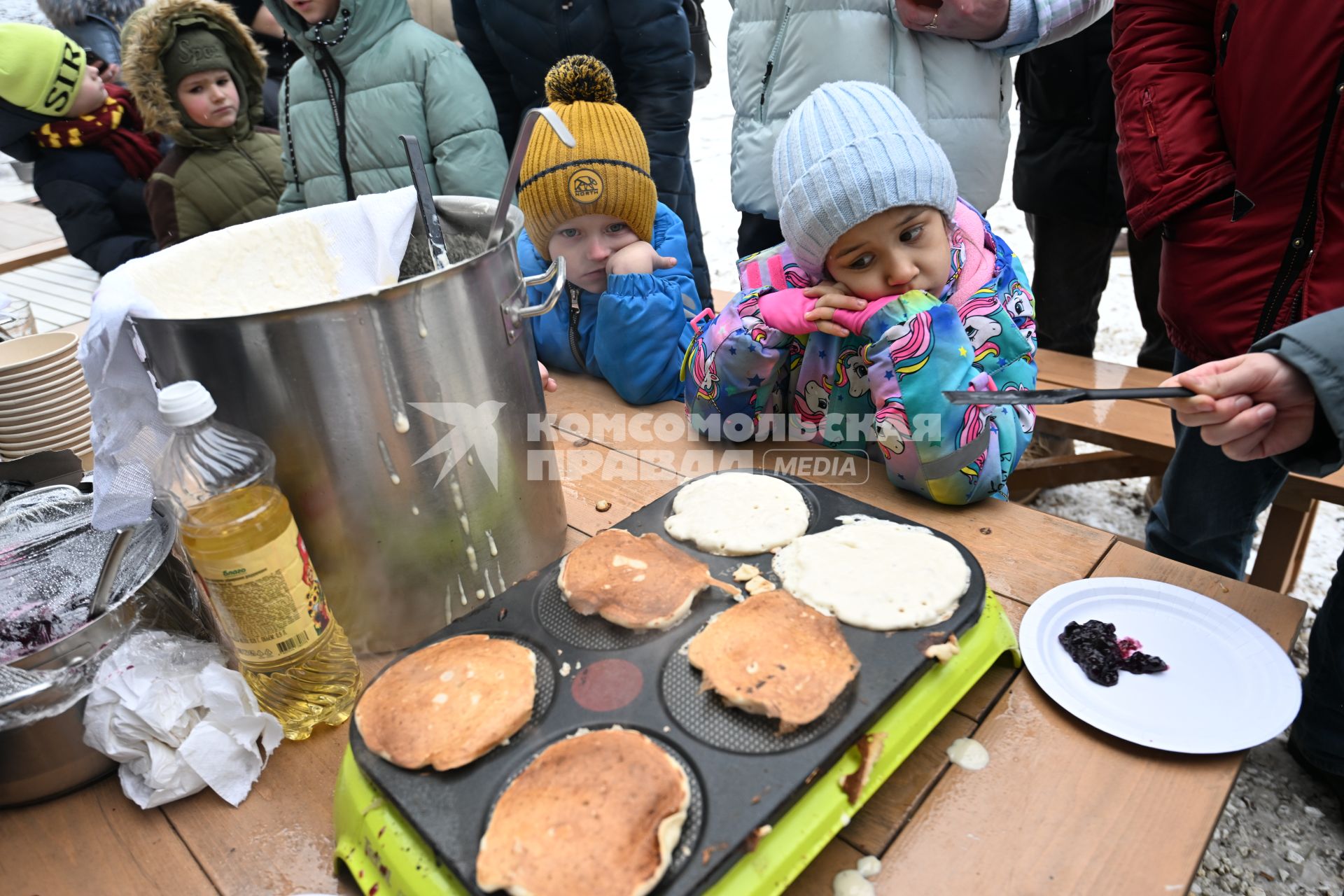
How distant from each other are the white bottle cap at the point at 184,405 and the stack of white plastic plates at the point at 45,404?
90 cm

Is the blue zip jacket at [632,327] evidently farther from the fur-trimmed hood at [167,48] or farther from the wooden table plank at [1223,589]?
the fur-trimmed hood at [167,48]

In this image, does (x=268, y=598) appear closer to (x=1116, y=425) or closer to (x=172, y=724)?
(x=172, y=724)

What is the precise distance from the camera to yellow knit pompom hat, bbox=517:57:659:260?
1727mm

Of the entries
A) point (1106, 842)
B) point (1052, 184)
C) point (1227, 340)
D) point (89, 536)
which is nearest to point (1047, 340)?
point (1052, 184)

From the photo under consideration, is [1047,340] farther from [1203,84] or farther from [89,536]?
A: [89,536]

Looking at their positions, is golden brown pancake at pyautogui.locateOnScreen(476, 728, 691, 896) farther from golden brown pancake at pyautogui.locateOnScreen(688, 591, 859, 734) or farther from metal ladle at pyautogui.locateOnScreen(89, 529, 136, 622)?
metal ladle at pyautogui.locateOnScreen(89, 529, 136, 622)

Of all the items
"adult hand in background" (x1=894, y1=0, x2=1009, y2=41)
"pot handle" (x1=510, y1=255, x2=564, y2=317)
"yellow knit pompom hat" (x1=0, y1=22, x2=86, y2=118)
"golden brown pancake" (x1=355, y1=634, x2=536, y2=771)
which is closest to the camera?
"golden brown pancake" (x1=355, y1=634, x2=536, y2=771)

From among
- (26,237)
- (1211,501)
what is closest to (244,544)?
(1211,501)

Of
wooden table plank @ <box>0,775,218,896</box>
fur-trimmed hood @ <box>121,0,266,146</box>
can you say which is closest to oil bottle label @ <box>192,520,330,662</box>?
wooden table plank @ <box>0,775,218,896</box>

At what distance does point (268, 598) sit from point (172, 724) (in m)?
0.19

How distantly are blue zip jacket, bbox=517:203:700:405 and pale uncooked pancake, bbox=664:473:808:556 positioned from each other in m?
0.56

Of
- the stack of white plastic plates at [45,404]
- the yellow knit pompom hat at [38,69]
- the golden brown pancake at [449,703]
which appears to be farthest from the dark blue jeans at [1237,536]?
the yellow knit pompom hat at [38,69]

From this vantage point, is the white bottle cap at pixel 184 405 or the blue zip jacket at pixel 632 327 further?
the blue zip jacket at pixel 632 327

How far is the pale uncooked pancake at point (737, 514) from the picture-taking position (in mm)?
1085
